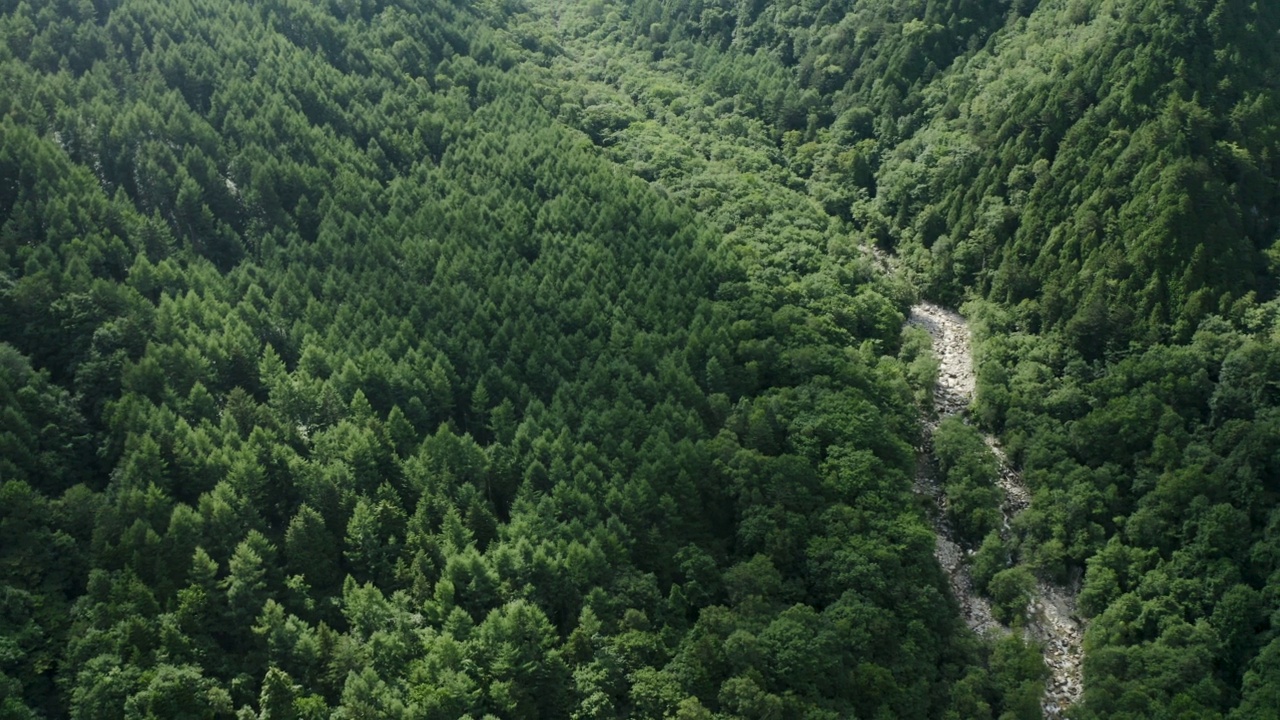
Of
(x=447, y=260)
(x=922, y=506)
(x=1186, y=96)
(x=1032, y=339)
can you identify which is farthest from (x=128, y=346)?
(x=1186, y=96)

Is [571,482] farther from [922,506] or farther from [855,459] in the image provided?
[922,506]

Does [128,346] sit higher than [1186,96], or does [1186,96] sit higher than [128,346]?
[1186,96]

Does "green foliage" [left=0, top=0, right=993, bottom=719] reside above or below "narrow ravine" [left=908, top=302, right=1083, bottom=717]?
below

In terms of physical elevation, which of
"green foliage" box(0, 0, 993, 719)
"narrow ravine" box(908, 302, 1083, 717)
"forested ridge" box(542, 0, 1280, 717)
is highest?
"forested ridge" box(542, 0, 1280, 717)

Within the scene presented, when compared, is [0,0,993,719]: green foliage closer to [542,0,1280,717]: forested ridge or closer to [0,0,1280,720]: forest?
[0,0,1280,720]: forest

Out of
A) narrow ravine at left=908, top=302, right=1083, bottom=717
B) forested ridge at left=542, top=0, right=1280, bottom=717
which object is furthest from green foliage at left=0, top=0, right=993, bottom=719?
forested ridge at left=542, top=0, right=1280, bottom=717

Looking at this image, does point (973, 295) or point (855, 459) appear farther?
point (973, 295)

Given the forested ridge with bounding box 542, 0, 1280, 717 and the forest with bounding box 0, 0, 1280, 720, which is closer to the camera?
the forest with bounding box 0, 0, 1280, 720
